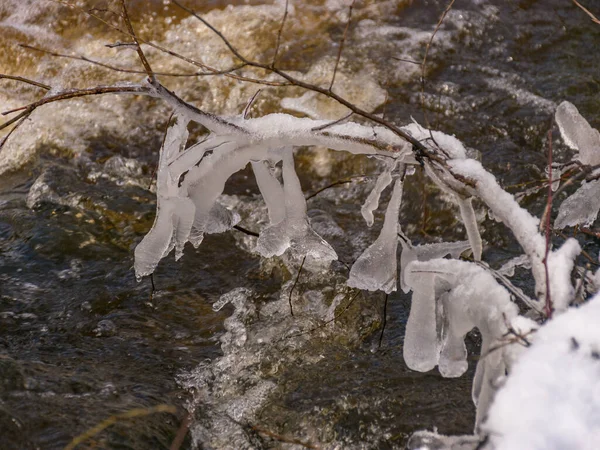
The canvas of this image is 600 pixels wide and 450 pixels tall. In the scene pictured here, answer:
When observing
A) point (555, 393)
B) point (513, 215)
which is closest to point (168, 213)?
point (513, 215)

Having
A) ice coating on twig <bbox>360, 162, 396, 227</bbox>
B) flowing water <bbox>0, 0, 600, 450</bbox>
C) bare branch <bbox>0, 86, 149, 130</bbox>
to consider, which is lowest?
flowing water <bbox>0, 0, 600, 450</bbox>

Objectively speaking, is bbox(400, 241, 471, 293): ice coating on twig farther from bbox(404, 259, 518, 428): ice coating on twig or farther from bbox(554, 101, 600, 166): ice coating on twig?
bbox(554, 101, 600, 166): ice coating on twig

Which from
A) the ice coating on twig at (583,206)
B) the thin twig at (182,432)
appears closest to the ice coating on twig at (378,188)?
the ice coating on twig at (583,206)

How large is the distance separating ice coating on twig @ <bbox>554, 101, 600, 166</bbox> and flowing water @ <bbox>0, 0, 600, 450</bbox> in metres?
0.48

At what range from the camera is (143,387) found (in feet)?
9.68

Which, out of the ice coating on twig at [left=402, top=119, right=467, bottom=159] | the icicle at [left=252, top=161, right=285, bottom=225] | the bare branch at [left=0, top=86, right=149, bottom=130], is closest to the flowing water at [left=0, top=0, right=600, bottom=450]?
the ice coating on twig at [left=402, top=119, right=467, bottom=159]

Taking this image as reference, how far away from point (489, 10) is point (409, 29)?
977 millimetres

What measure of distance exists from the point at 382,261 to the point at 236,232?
189cm

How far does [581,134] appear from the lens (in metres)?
2.66

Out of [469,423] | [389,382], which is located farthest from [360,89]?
[469,423]

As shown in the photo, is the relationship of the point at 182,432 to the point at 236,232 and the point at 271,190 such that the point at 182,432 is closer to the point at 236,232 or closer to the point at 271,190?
the point at 271,190

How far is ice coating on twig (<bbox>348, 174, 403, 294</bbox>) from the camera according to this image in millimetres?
2521

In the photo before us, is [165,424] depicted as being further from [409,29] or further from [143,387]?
[409,29]

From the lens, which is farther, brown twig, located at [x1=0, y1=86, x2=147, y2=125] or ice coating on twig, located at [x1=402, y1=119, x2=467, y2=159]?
ice coating on twig, located at [x1=402, y1=119, x2=467, y2=159]
